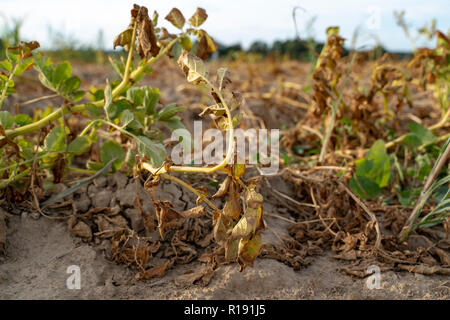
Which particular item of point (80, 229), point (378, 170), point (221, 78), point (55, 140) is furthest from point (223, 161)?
point (378, 170)

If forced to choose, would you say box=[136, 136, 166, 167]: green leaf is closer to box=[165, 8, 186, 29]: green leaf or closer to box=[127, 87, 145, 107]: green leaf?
box=[127, 87, 145, 107]: green leaf

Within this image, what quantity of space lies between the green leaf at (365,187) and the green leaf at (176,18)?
1.05 meters

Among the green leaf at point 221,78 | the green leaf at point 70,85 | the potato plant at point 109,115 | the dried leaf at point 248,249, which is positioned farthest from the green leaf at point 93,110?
the dried leaf at point 248,249

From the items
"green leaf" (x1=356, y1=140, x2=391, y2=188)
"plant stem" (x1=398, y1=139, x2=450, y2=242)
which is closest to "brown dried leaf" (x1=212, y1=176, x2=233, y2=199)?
"plant stem" (x1=398, y1=139, x2=450, y2=242)

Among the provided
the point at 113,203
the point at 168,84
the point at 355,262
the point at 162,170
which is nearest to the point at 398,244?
the point at 355,262

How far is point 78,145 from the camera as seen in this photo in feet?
5.39

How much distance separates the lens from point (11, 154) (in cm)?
166

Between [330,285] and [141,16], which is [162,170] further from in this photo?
[330,285]

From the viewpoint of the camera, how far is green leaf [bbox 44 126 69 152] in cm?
159

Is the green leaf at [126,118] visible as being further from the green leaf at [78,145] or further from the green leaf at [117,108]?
the green leaf at [78,145]

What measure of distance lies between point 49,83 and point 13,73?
16cm

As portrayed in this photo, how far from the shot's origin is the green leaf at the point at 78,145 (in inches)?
64.3

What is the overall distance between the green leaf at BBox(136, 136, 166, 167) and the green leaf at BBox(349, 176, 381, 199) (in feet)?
3.12

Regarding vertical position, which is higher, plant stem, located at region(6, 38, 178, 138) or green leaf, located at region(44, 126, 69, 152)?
plant stem, located at region(6, 38, 178, 138)
